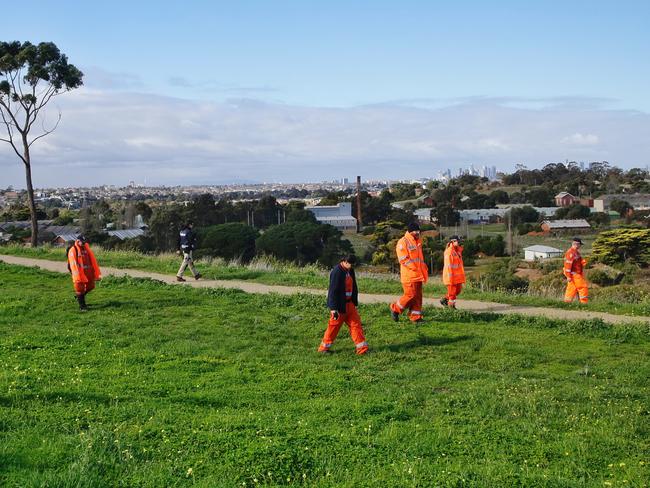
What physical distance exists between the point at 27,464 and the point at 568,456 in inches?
169

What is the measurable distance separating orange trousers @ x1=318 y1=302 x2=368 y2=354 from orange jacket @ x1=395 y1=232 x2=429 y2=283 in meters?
2.02

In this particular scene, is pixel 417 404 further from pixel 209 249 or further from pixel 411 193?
pixel 411 193

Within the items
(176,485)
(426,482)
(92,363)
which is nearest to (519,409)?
(426,482)

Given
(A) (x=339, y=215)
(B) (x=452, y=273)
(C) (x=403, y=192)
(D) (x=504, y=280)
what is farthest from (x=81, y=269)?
(C) (x=403, y=192)

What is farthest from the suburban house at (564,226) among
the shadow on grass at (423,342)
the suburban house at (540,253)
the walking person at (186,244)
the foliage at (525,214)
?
the shadow on grass at (423,342)

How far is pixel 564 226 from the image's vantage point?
54.2m

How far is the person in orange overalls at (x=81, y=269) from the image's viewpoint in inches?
529

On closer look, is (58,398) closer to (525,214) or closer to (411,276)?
(411,276)

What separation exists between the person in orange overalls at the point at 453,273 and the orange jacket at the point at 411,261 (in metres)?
1.25

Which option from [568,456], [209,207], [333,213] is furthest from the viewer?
[333,213]

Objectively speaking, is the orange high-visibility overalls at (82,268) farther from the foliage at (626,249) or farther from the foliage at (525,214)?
the foliage at (525,214)

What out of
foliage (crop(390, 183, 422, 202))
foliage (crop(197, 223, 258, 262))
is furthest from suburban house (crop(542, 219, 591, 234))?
foliage (crop(390, 183, 422, 202))

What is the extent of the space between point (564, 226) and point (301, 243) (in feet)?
86.8

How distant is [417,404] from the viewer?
289 inches
